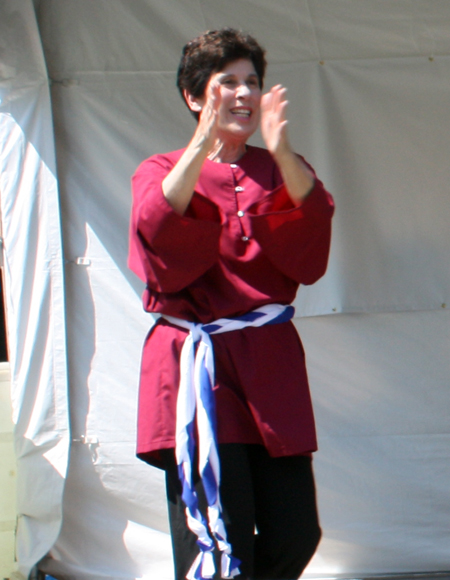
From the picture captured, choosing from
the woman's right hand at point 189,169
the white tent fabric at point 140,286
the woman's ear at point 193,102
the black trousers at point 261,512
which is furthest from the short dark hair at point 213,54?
the white tent fabric at point 140,286

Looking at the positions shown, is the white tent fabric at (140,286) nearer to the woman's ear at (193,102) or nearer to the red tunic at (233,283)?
the woman's ear at (193,102)

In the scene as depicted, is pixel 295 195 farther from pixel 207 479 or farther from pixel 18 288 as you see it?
pixel 18 288

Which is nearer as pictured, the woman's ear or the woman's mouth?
the woman's mouth

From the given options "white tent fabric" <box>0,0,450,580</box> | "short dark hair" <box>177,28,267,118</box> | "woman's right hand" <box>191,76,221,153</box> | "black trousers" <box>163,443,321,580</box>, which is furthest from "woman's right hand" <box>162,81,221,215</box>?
"white tent fabric" <box>0,0,450,580</box>

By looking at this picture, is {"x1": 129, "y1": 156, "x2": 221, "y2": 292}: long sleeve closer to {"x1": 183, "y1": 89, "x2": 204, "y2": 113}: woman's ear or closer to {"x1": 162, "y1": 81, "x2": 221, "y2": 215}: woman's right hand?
{"x1": 162, "y1": 81, "x2": 221, "y2": 215}: woman's right hand

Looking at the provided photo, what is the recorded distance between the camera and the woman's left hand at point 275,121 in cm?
157

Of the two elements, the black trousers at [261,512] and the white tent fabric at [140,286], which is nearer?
the black trousers at [261,512]

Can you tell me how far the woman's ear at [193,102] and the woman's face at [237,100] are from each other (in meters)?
0.08

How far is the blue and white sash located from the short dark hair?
554 mm

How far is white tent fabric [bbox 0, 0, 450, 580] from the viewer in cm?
268

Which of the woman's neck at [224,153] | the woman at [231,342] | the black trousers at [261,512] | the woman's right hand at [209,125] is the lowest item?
the black trousers at [261,512]

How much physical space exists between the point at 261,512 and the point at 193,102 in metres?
0.96

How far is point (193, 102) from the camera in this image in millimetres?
1819

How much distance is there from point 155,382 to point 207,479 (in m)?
0.25
